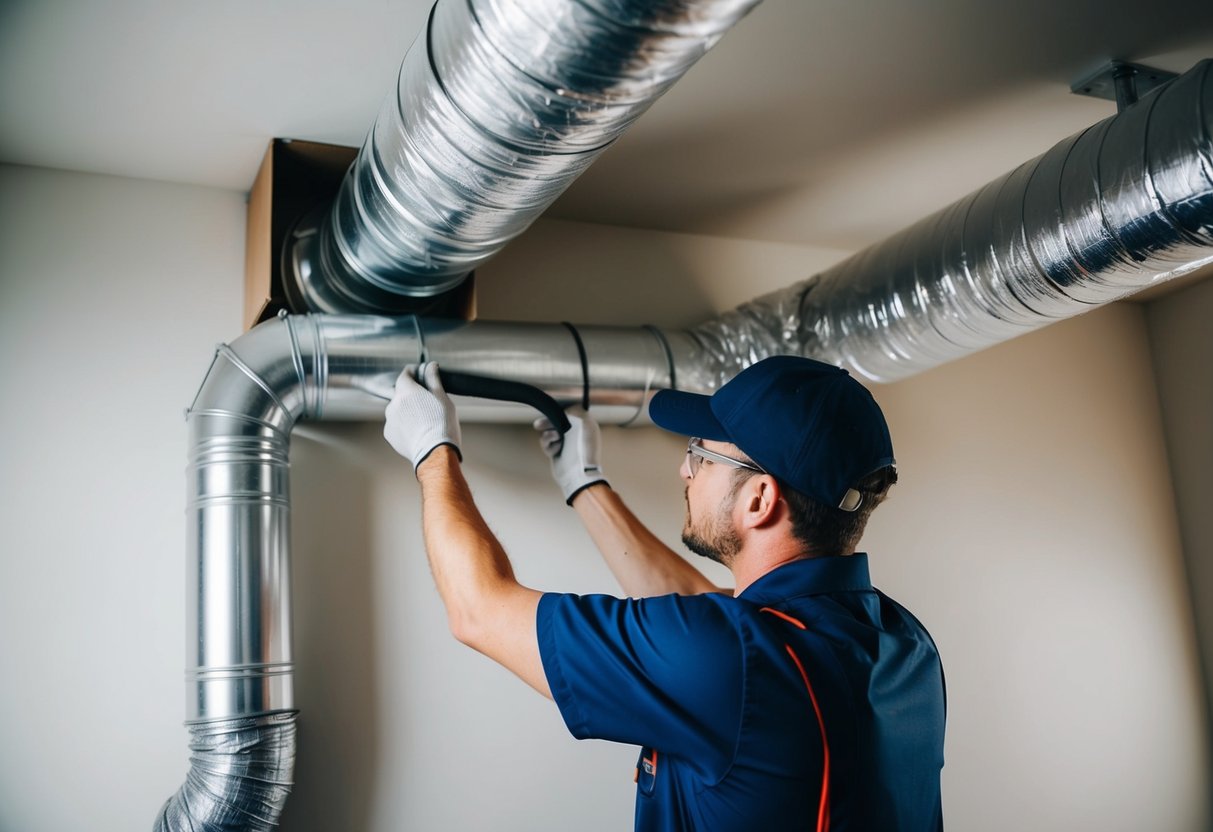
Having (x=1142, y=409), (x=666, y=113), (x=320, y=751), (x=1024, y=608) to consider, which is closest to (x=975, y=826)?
(x=1024, y=608)

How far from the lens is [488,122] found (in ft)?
3.97

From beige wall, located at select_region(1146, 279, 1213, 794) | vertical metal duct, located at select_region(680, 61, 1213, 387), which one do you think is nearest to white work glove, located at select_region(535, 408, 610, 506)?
vertical metal duct, located at select_region(680, 61, 1213, 387)

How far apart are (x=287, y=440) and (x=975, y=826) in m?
1.86

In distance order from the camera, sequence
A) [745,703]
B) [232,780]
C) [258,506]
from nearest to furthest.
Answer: [745,703], [232,780], [258,506]

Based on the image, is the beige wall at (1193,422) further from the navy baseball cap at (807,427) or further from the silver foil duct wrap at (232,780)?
the silver foil duct wrap at (232,780)

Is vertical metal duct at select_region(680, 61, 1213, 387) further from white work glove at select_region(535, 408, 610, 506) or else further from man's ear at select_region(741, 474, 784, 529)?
man's ear at select_region(741, 474, 784, 529)

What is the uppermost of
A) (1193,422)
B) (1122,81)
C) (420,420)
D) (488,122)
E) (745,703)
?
(1122,81)

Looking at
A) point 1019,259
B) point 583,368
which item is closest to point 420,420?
point 583,368

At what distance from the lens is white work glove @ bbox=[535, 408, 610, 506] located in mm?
1947

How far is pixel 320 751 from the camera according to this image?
1897mm

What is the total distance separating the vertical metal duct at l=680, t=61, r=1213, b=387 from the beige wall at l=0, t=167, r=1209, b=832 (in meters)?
0.37

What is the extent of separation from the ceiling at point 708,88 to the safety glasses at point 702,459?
68 cm

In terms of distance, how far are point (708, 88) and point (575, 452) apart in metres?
0.72

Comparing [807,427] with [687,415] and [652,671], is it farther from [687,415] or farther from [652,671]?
[652,671]
